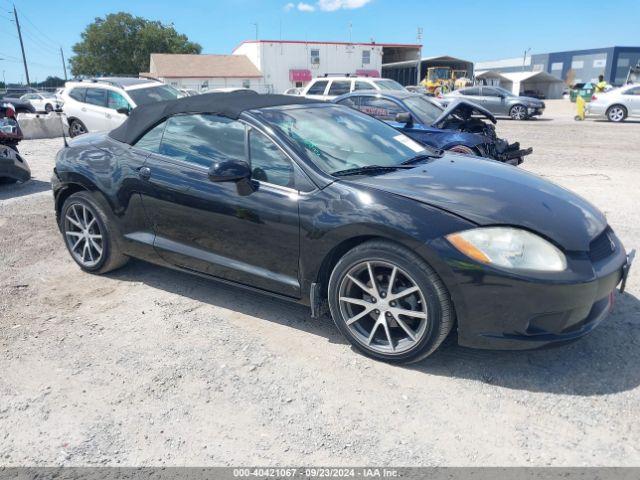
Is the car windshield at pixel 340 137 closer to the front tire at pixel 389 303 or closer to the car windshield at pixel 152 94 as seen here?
the front tire at pixel 389 303

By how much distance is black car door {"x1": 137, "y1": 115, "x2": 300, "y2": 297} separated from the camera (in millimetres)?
3262

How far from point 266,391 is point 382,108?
299 inches

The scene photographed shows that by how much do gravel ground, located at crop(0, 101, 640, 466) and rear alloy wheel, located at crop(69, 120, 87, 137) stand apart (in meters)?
9.98

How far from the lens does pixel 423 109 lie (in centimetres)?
931

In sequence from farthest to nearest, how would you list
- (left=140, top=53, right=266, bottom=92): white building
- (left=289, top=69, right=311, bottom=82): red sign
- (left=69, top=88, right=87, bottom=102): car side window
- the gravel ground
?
1. (left=289, top=69, right=311, bottom=82): red sign
2. (left=140, top=53, right=266, bottom=92): white building
3. (left=69, top=88, right=87, bottom=102): car side window
4. the gravel ground

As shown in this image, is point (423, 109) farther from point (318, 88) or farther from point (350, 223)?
point (318, 88)

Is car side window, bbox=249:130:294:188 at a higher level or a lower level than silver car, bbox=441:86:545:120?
higher

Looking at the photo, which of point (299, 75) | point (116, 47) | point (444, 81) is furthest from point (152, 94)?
point (116, 47)

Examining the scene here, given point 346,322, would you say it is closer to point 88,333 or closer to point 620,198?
point 88,333

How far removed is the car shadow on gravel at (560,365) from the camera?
9.22 feet

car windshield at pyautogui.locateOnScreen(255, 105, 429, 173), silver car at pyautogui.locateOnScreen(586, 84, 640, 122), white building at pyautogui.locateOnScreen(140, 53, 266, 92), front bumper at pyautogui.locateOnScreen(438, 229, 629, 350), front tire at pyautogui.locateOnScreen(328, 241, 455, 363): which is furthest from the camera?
white building at pyautogui.locateOnScreen(140, 53, 266, 92)

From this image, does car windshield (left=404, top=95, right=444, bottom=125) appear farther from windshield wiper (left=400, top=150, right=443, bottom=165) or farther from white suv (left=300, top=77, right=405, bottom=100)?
white suv (left=300, top=77, right=405, bottom=100)

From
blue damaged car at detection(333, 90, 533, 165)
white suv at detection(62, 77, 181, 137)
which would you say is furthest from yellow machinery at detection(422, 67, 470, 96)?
blue damaged car at detection(333, 90, 533, 165)

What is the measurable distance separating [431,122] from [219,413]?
282 inches
